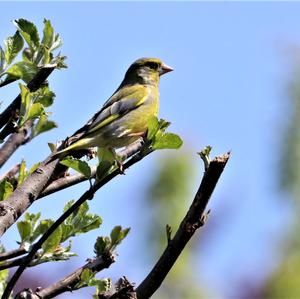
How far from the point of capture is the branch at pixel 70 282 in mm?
2248

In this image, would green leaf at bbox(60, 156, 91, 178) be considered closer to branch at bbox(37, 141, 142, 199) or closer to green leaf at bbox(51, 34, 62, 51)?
branch at bbox(37, 141, 142, 199)

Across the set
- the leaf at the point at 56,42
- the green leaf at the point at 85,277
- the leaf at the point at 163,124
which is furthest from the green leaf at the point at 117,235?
the leaf at the point at 56,42

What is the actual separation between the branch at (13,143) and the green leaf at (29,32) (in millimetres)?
332

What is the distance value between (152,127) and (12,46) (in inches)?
21.2

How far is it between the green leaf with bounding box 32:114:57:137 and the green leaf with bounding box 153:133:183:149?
0.52m

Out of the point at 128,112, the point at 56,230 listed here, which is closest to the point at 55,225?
the point at 56,230

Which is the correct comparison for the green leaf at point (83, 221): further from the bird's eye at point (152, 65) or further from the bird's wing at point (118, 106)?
the bird's eye at point (152, 65)

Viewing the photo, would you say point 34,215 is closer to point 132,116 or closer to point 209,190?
point 209,190

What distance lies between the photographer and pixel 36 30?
257 centimetres

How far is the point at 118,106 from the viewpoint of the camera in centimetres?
456

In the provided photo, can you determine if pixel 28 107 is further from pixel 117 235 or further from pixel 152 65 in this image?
pixel 152 65

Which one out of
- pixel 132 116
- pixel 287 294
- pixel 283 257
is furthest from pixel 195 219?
pixel 283 257

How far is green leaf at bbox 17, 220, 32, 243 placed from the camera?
2398 millimetres

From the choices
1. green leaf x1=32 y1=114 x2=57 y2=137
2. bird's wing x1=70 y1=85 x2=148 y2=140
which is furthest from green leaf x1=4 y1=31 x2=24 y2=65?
bird's wing x1=70 y1=85 x2=148 y2=140
